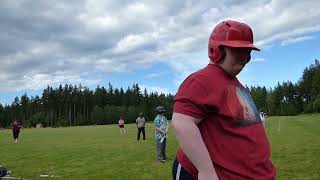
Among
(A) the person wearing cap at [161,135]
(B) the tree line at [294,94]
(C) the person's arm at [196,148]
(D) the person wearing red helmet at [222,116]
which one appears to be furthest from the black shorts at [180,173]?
(B) the tree line at [294,94]

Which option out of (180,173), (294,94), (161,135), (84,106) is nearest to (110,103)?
(84,106)

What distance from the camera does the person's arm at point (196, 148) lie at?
A: 295 centimetres

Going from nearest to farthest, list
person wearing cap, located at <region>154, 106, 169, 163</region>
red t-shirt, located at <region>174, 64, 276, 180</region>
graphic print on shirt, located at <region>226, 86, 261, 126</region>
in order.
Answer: red t-shirt, located at <region>174, 64, 276, 180</region>, graphic print on shirt, located at <region>226, 86, 261, 126</region>, person wearing cap, located at <region>154, 106, 169, 163</region>

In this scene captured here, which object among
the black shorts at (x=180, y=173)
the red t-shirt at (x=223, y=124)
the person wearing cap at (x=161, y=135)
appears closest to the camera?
the red t-shirt at (x=223, y=124)

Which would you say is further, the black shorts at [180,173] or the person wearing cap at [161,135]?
the person wearing cap at [161,135]

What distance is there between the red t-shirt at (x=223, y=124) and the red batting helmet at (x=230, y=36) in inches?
5.6

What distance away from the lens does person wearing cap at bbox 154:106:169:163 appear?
19.3 meters

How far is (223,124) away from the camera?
10.4 ft

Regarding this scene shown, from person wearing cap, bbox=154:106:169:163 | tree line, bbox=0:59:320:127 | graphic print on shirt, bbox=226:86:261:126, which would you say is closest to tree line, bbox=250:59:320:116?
tree line, bbox=0:59:320:127

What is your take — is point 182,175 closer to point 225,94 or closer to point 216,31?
point 225,94

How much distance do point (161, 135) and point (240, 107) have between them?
16542 millimetres

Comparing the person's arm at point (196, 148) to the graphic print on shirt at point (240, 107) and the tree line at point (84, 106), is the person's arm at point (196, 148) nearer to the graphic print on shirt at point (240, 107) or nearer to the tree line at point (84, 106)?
the graphic print on shirt at point (240, 107)

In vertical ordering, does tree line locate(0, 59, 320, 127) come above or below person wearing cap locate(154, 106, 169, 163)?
above

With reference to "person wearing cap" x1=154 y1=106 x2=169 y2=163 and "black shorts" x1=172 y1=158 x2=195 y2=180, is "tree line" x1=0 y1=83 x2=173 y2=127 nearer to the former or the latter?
"person wearing cap" x1=154 y1=106 x2=169 y2=163
